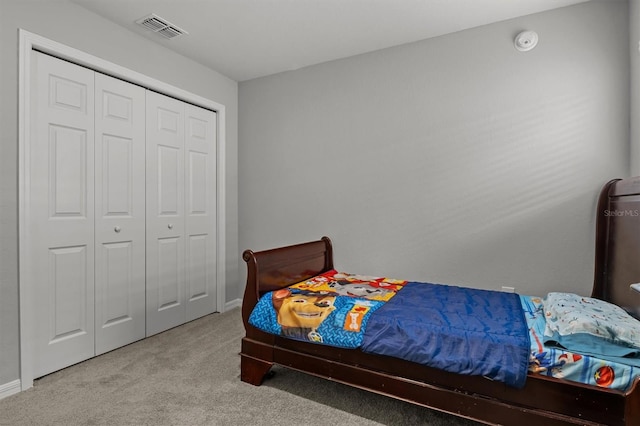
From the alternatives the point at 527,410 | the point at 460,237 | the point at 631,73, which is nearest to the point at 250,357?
the point at 527,410

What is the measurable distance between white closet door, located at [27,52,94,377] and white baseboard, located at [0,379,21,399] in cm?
13

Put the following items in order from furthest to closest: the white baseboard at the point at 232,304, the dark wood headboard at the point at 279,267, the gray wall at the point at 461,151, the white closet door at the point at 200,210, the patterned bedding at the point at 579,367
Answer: the white baseboard at the point at 232,304
the white closet door at the point at 200,210
the gray wall at the point at 461,151
the dark wood headboard at the point at 279,267
the patterned bedding at the point at 579,367

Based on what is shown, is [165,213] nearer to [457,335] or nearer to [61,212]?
[61,212]

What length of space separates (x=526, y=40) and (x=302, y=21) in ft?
5.26

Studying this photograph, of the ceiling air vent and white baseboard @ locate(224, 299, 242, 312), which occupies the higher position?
the ceiling air vent

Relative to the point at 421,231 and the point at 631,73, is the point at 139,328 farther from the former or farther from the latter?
the point at 631,73

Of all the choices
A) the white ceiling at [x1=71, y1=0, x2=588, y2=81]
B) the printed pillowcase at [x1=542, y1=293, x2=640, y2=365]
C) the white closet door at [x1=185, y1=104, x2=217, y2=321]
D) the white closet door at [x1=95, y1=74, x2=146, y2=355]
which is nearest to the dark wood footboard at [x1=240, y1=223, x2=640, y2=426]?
the printed pillowcase at [x1=542, y1=293, x2=640, y2=365]

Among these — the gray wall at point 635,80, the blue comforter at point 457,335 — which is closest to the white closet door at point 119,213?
the blue comforter at point 457,335

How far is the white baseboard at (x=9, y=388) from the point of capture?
2.01 m

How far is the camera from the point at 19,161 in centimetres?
210

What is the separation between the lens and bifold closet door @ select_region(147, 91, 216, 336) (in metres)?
2.96

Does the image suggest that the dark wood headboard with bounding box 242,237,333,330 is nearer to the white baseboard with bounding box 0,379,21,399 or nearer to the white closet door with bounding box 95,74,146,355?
the white closet door with bounding box 95,74,146,355

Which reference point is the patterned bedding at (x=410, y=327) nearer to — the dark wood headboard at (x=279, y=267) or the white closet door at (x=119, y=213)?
the dark wood headboard at (x=279, y=267)

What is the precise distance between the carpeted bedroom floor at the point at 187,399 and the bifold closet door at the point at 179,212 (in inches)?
25.6
